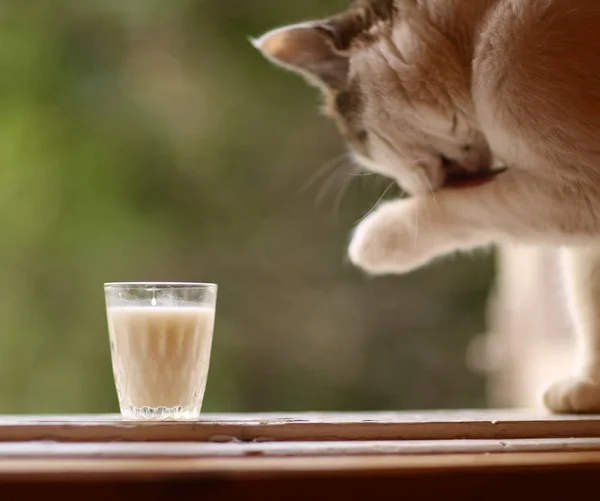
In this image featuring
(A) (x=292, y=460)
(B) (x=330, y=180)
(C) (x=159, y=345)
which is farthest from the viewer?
(B) (x=330, y=180)

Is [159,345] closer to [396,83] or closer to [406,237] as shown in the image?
[406,237]

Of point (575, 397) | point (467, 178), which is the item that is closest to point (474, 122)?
point (467, 178)

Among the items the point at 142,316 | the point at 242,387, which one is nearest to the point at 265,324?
the point at 242,387

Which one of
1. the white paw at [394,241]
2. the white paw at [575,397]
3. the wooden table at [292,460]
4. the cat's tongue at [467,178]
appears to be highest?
the cat's tongue at [467,178]

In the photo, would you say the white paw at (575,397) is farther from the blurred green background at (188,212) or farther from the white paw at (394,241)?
the blurred green background at (188,212)

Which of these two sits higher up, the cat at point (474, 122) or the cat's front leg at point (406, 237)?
the cat at point (474, 122)

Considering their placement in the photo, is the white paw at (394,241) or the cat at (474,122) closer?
the cat at (474,122)

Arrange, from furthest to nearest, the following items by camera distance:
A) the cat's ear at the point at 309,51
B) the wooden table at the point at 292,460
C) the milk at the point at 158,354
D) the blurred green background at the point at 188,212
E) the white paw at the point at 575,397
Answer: the blurred green background at the point at 188,212
the cat's ear at the point at 309,51
the white paw at the point at 575,397
the milk at the point at 158,354
the wooden table at the point at 292,460

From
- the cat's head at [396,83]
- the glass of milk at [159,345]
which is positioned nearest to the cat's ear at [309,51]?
the cat's head at [396,83]
